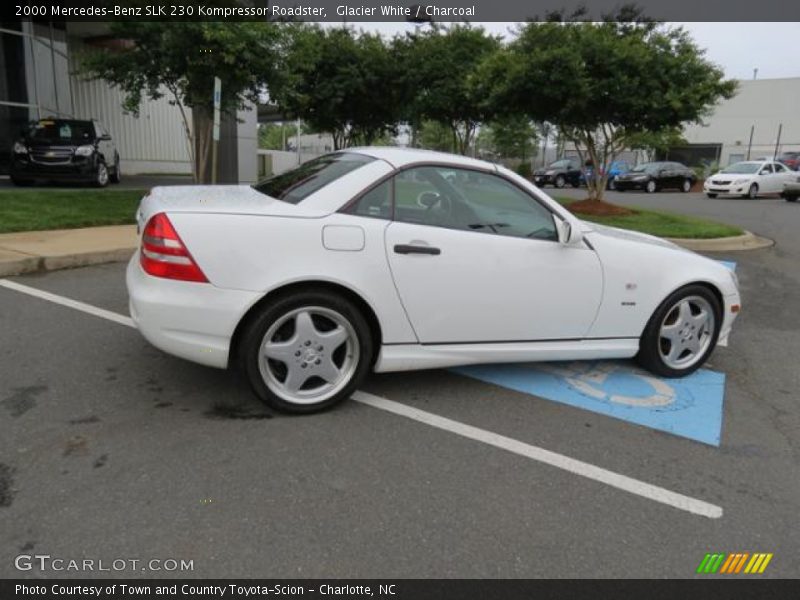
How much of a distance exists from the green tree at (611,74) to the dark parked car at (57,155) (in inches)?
353

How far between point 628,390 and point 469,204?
1.68 m

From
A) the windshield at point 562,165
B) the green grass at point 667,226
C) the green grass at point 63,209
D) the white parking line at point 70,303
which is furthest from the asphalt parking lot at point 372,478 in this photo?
the windshield at point 562,165

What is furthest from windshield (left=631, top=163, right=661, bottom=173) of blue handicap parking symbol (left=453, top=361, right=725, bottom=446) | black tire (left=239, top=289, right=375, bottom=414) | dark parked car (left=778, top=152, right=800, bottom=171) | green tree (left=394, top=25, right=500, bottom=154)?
black tire (left=239, top=289, right=375, bottom=414)

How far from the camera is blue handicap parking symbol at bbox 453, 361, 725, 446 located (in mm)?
3803

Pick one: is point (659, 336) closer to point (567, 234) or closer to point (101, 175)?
point (567, 234)

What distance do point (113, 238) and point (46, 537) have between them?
6.57 metres

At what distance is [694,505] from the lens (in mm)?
2926

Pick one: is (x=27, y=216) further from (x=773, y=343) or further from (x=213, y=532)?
(x=773, y=343)

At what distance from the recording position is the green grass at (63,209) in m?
8.75

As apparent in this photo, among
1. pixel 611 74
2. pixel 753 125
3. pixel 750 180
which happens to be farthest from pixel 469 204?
pixel 753 125

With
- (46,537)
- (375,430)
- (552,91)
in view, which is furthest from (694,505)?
(552,91)

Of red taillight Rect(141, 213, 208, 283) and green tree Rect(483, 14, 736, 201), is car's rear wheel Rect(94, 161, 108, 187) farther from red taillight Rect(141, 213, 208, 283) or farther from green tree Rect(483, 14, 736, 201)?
red taillight Rect(141, 213, 208, 283)

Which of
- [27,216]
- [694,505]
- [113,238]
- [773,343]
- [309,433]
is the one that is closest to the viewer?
[694,505]

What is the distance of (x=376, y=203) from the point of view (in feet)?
11.9
